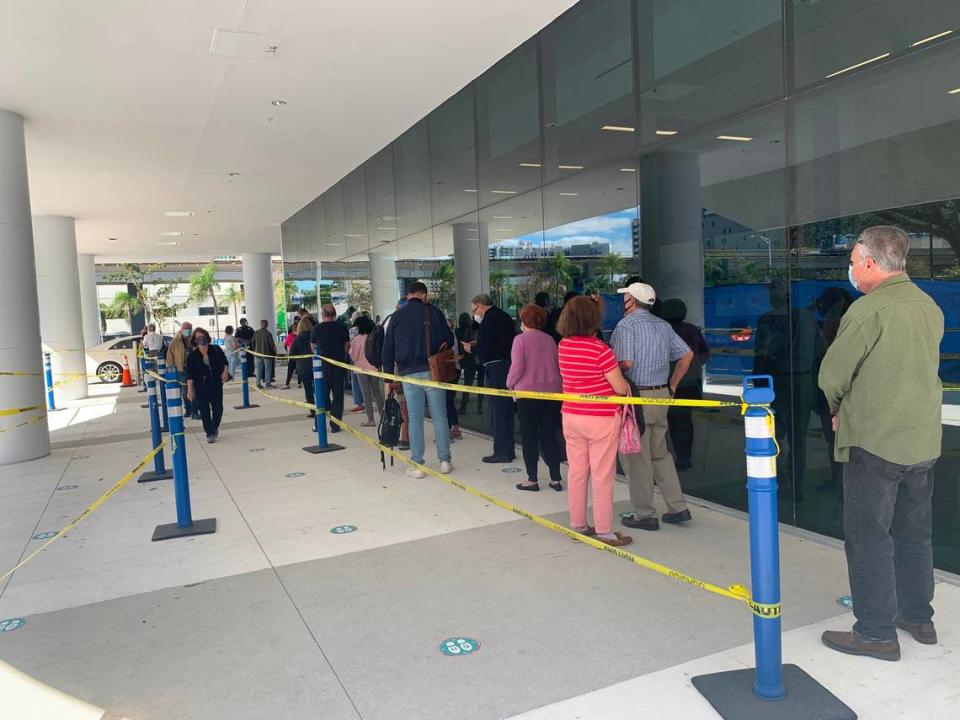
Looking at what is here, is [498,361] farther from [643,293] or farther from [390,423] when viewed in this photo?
[643,293]

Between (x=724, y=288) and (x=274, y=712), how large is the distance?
4295 millimetres

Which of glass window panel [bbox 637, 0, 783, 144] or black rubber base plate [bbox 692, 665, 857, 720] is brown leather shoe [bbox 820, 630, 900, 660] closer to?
black rubber base plate [bbox 692, 665, 857, 720]

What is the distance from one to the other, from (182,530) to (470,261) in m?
5.35

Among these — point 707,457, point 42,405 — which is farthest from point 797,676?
point 42,405

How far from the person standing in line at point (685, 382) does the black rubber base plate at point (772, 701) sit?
2895mm

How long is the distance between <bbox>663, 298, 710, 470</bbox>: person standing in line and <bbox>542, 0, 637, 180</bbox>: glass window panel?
1.67m

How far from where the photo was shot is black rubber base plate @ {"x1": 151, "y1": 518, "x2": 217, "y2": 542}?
5.53m

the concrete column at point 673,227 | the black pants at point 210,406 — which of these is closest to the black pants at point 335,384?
the black pants at point 210,406

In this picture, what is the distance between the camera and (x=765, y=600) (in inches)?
105

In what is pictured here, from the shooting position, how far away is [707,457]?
577 centimetres

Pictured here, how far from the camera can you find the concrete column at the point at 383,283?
12.3m

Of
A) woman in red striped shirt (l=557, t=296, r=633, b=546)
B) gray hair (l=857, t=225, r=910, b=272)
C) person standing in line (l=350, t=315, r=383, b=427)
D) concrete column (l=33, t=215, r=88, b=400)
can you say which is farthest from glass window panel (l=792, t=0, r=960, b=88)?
concrete column (l=33, t=215, r=88, b=400)

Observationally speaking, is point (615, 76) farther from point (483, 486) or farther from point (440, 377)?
point (483, 486)

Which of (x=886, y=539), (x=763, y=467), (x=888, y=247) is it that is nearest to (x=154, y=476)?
(x=763, y=467)
